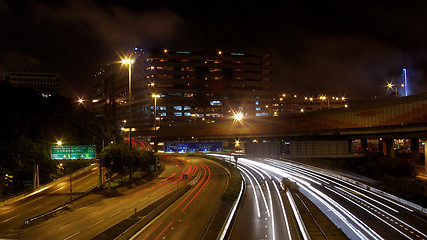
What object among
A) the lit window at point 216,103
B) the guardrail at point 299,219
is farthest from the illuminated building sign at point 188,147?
the lit window at point 216,103

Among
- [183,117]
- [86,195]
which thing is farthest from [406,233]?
[183,117]

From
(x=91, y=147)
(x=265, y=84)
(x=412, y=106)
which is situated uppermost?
(x=265, y=84)

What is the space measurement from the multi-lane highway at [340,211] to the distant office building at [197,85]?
370ft

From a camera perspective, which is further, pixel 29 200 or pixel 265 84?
pixel 265 84

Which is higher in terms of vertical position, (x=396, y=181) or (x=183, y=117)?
(x=183, y=117)

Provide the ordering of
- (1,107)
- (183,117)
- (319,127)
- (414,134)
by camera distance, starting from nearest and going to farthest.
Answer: (414,134)
(1,107)
(319,127)
(183,117)

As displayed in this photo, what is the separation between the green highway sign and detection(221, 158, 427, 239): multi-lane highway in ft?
74.0

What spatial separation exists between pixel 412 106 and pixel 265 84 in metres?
129

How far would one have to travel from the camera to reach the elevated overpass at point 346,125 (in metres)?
47.1

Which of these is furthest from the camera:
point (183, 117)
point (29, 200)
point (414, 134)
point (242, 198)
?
point (183, 117)

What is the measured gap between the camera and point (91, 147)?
4897 cm

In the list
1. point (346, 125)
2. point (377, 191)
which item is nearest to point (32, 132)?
point (346, 125)

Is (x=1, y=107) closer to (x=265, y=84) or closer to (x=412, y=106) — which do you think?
(x=412, y=106)

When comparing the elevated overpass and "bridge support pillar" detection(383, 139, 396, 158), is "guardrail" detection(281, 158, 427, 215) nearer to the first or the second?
the elevated overpass
